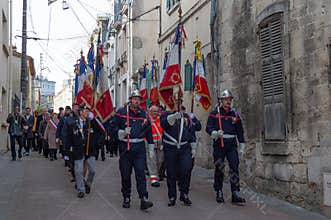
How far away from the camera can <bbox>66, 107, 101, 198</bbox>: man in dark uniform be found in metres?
9.53

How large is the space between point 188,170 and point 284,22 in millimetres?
3422

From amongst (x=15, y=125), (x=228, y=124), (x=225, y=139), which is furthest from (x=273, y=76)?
(x=15, y=125)

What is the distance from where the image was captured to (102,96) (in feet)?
37.2

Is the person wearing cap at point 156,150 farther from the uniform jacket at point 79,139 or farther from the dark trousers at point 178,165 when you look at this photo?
the dark trousers at point 178,165

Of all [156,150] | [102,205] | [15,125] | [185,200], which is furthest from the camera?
[15,125]

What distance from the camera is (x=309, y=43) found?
876 cm

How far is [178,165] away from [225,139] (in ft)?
3.26

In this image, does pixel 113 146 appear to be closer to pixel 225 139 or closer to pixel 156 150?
pixel 156 150

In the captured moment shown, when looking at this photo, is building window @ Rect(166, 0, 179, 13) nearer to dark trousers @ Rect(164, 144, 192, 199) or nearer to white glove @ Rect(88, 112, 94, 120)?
white glove @ Rect(88, 112, 94, 120)

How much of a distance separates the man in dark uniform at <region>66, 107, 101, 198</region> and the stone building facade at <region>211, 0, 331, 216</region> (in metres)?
3.46

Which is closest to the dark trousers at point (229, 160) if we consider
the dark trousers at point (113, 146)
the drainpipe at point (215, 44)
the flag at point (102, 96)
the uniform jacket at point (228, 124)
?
the uniform jacket at point (228, 124)

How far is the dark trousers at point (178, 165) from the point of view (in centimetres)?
879

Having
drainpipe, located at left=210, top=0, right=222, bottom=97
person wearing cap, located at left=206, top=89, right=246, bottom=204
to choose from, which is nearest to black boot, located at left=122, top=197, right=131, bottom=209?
person wearing cap, located at left=206, top=89, right=246, bottom=204

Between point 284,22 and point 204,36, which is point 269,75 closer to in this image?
point 284,22
